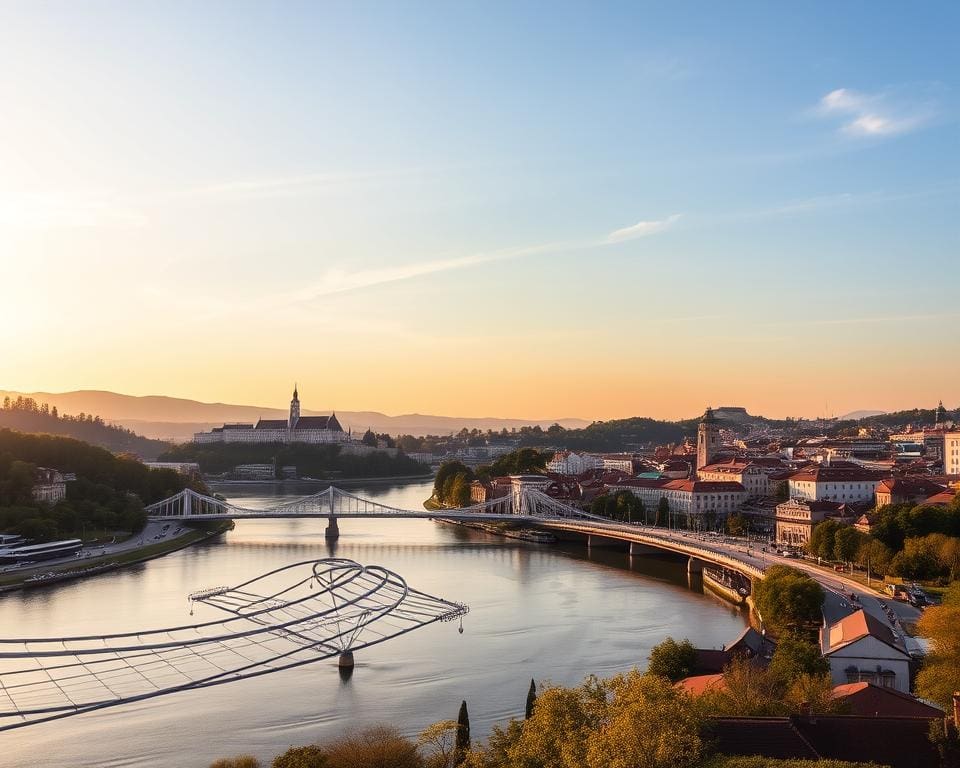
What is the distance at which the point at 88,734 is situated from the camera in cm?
997

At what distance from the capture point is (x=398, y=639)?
14.3m

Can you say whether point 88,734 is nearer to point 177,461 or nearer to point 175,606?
point 175,606

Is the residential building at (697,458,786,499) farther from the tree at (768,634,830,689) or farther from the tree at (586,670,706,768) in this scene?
the tree at (586,670,706,768)

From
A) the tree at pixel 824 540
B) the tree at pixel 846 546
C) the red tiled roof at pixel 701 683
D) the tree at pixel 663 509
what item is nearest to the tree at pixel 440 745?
the red tiled roof at pixel 701 683

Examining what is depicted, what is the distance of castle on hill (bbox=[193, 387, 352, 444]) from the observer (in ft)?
233

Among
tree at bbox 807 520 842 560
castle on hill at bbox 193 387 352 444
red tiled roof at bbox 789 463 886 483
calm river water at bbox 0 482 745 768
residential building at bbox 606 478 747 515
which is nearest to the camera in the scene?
calm river water at bbox 0 482 745 768

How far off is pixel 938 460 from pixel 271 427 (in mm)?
46098

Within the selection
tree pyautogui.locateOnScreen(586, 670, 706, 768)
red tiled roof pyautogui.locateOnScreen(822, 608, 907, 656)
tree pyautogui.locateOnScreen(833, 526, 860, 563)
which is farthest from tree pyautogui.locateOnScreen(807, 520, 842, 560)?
tree pyautogui.locateOnScreen(586, 670, 706, 768)

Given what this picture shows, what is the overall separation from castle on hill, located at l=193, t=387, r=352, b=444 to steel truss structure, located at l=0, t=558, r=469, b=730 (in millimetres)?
55132

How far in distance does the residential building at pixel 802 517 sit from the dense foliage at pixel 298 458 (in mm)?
37405

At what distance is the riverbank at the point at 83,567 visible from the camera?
744 inches

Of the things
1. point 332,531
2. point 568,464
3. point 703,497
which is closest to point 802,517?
point 703,497

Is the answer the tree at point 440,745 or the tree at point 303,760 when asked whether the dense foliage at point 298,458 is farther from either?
the tree at point 303,760

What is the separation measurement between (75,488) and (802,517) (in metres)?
19.0
